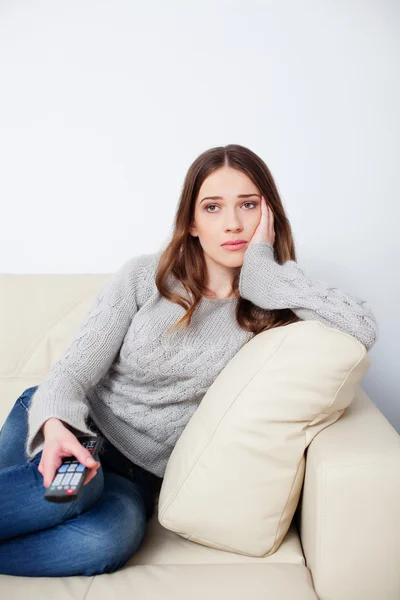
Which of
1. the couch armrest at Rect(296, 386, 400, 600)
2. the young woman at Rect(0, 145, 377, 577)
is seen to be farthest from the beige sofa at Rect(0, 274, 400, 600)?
the young woman at Rect(0, 145, 377, 577)

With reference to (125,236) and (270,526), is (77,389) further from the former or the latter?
(125,236)

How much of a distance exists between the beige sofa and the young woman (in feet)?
0.44

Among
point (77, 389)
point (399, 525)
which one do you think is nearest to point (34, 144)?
point (77, 389)

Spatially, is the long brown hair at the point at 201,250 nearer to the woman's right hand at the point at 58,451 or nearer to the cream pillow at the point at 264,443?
the cream pillow at the point at 264,443

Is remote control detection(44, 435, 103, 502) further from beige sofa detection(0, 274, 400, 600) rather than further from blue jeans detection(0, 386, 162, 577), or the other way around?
beige sofa detection(0, 274, 400, 600)

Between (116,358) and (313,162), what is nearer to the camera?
(116,358)

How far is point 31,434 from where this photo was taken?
1096 mm

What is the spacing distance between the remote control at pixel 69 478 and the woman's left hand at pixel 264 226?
643 millimetres

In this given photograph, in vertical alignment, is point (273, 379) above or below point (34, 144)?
below

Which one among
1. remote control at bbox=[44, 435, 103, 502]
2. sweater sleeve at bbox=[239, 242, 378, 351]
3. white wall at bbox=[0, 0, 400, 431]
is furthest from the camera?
white wall at bbox=[0, 0, 400, 431]

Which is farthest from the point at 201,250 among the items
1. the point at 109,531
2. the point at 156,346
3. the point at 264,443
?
the point at 109,531

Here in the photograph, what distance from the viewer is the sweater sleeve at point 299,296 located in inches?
48.0

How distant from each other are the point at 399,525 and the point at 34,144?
5.41ft

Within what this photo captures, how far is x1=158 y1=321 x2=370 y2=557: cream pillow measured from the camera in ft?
3.44
